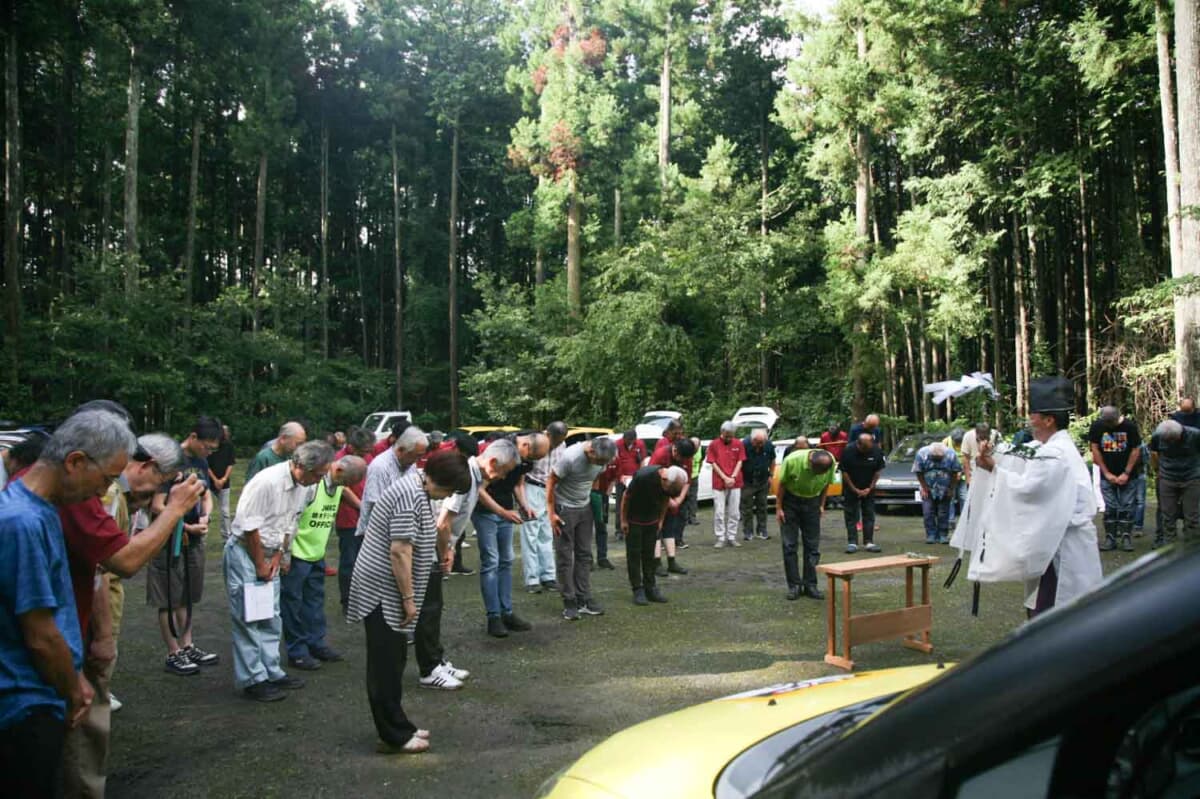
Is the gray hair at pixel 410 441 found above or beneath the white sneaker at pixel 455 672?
above

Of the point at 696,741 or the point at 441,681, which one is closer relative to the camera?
the point at 696,741

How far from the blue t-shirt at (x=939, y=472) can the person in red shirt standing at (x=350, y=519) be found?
8442 millimetres

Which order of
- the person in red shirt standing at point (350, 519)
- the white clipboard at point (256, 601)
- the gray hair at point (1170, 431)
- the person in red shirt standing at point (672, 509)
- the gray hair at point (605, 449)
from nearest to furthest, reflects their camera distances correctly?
the white clipboard at point (256, 601), the person in red shirt standing at point (350, 519), the gray hair at point (605, 449), the person in red shirt standing at point (672, 509), the gray hair at point (1170, 431)

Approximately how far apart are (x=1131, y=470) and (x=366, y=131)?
37.8 m

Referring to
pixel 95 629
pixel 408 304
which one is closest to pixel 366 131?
pixel 408 304

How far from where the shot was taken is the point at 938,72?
22078 mm

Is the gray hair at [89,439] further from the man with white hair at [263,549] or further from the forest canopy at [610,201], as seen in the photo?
the forest canopy at [610,201]

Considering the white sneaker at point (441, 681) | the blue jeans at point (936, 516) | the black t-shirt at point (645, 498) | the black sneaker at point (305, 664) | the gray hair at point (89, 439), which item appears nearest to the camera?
the gray hair at point (89, 439)

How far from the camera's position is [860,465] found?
11.8 metres

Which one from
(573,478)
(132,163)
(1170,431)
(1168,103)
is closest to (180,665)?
(573,478)

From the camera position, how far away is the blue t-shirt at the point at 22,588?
2.57 metres

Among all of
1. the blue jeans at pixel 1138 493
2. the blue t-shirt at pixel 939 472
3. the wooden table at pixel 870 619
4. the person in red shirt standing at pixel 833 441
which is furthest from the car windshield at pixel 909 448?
the wooden table at pixel 870 619

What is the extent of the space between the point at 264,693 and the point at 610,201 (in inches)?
1178

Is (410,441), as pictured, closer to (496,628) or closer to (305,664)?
(496,628)
